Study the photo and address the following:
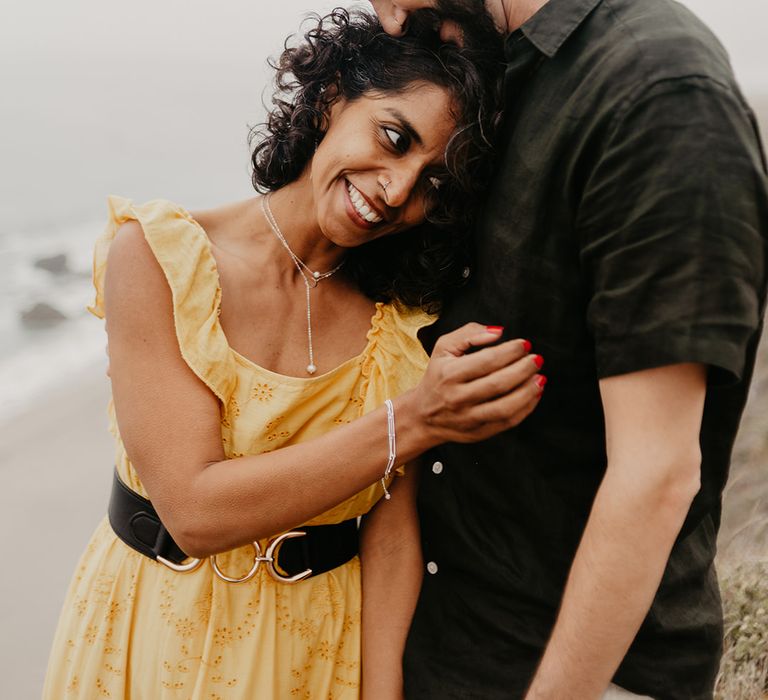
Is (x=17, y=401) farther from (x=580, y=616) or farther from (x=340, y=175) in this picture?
(x=580, y=616)

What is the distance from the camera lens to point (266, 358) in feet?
7.44

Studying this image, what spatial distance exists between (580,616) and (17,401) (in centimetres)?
791

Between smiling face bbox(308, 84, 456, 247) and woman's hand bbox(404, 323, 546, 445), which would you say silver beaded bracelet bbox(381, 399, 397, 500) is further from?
smiling face bbox(308, 84, 456, 247)

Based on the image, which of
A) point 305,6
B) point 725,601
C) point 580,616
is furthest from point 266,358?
point 305,6

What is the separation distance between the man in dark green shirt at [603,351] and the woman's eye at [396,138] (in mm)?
256

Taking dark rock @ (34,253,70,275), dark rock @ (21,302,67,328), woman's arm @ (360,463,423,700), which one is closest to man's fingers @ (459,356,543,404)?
woman's arm @ (360,463,423,700)

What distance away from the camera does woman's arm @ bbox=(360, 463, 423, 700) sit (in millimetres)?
2352

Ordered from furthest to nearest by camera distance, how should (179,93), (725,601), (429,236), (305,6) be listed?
(305,6) < (179,93) < (725,601) < (429,236)

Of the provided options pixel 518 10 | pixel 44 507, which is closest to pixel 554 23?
pixel 518 10

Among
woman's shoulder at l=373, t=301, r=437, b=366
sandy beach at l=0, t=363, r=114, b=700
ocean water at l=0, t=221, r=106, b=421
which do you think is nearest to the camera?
woman's shoulder at l=373, t=301, r=437, b=366

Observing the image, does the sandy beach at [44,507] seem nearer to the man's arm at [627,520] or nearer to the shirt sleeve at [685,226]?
the man's arm at [627,520]

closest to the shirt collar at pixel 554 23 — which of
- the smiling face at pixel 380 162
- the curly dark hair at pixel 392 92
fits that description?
the curly dark hair at pixel 392 92

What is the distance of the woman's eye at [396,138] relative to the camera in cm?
217

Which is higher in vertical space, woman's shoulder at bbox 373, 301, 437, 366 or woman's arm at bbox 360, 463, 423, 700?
woman's shoulder at bbox 373, 301, 437, 366
